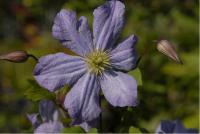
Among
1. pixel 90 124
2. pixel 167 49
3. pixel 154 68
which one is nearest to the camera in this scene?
pixel 167 49

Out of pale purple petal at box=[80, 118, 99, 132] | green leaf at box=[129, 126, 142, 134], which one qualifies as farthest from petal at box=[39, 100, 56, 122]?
green leaf at box=[129, 126, 142, 134]

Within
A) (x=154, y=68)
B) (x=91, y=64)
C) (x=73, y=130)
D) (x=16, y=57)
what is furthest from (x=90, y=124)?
(x=154, y=68)

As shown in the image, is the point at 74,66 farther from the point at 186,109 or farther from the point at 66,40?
the point at 186,109

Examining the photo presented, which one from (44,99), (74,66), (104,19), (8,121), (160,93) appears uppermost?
(104,19)

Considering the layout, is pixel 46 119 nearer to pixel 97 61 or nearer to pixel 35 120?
pixel 35 120

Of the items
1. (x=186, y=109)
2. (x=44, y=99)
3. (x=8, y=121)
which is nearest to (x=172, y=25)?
(x=186, y=109)

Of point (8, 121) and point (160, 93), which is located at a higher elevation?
point (160, 93)
